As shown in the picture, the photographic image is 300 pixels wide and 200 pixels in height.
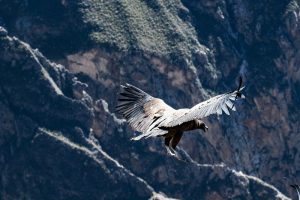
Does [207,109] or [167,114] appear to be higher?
[207,109]

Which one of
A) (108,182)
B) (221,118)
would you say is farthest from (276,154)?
(108,182)

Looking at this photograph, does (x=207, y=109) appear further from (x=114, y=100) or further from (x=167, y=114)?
(x=114, y=100)

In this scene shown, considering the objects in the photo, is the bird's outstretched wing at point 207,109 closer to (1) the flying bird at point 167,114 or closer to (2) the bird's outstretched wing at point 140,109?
(1) the flying bird at point 167,114

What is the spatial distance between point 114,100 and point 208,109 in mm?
138994

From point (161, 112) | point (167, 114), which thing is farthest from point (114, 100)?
point (167, 114)

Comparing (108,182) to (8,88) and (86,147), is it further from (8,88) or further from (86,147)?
(8,88)

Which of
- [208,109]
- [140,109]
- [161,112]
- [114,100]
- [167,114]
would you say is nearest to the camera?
[208,109]

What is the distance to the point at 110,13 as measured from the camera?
181m

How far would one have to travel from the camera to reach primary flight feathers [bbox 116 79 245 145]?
3669 centimetres

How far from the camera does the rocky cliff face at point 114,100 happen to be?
171625mm

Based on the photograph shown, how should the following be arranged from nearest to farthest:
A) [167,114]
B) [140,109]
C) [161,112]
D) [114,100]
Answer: [167,114]
[161,112]
[140,109]
[114,100]

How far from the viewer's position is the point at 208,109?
3691 centimetres

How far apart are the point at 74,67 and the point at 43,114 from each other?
8.33 meters

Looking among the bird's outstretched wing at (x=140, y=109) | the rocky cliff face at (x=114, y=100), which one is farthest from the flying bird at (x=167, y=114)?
the rocky cliff face at (x=114, y=100)
